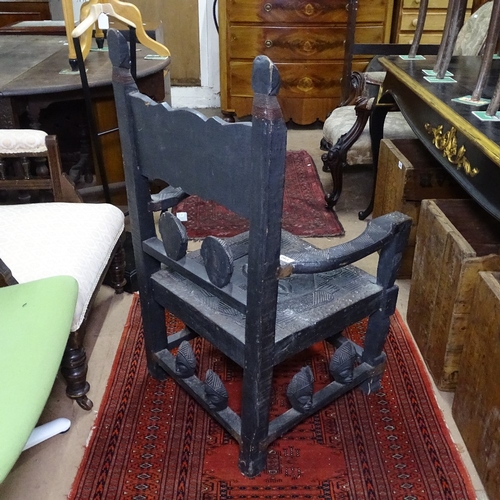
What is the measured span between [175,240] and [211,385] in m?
0.39

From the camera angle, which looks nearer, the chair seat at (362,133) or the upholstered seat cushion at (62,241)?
the upholstered seat cushion at (62,241)

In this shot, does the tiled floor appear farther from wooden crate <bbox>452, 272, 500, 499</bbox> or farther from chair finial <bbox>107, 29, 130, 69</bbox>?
chair finial <bbox>107, 29, 130, 69</bbox>

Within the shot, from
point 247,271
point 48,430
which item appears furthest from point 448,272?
point 48,430

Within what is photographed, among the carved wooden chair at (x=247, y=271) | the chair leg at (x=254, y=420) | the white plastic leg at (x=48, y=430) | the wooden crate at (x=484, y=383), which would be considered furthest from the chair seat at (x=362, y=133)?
the white plastic leg at (x=48, y=430)

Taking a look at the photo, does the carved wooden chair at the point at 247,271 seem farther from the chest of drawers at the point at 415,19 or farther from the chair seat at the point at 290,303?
the chest of drawers at the point at 415,19

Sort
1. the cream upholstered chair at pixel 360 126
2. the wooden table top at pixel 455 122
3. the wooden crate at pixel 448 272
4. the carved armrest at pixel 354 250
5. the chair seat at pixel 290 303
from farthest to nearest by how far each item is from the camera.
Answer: the cream upholstered chair at pixel 360 126, the wooden crate at pixel 448 272, the wooden table top at pixel 455 122, the chair seat at pixel 290 303, the carved armrest at pixel 354 250

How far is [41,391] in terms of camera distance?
3.30ft

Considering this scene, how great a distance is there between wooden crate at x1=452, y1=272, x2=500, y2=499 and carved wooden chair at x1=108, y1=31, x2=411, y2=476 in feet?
0.73

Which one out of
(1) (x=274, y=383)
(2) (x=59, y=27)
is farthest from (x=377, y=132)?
(2) (x=59, y=27)

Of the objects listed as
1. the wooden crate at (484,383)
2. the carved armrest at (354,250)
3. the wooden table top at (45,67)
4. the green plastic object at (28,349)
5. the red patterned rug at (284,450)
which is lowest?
the red patterned rug at (284,450)

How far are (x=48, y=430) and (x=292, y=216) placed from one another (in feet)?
5.49

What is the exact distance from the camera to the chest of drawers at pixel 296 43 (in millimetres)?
3732

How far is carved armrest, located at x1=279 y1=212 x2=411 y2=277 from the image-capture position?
114 centimetres

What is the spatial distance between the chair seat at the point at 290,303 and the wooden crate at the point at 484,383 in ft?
0.85
